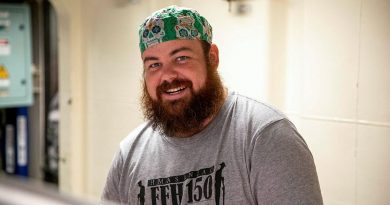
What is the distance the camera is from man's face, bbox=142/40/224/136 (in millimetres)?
1231

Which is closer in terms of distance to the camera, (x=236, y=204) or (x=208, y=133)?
(x=236, y=204)

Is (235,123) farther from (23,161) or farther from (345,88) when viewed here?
(23,161)

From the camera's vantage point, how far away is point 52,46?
2979 millimetres

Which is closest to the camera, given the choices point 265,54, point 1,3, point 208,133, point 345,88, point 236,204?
point 236,204

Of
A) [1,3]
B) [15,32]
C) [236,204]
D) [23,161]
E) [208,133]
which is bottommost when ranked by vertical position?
[23,161]

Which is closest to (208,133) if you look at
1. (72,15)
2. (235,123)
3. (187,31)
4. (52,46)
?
(235,123)

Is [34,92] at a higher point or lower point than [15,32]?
lower

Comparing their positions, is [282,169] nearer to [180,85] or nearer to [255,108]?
[255,108]

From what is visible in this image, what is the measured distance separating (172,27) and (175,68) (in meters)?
0.12

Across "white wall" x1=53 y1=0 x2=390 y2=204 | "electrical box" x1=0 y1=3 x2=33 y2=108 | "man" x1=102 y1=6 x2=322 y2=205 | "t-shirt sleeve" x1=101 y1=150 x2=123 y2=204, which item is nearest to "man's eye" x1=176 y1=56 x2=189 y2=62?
"man" x1=102 y1=6 x2=322 y2=205

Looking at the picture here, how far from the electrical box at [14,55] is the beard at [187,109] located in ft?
5.15

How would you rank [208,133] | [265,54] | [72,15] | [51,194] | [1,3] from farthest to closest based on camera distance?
[1,3] < [72,15] < [265,54] < [208,133] < [51,194]

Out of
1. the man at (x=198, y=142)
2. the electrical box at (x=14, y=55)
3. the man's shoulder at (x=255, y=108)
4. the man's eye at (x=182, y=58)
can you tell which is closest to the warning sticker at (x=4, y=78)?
the electrical box at (x=14, y=55)

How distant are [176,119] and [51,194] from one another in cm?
104
